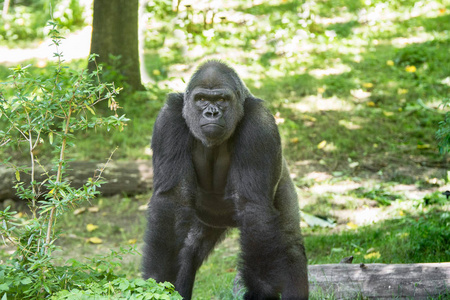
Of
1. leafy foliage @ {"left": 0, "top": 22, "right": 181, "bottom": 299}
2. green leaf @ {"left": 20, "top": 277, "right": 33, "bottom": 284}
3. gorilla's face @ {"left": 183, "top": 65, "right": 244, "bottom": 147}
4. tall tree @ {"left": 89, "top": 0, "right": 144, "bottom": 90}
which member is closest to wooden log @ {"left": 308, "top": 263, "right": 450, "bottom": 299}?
gorilla's face @ {"left": 183, "top": 65, "right": 244, "bottom": 147}

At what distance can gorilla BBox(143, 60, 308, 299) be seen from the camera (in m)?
3.90

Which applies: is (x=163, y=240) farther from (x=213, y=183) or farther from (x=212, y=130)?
(x=212, y=130)

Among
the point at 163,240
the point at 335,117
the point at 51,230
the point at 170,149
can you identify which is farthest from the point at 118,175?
the point at 51,230

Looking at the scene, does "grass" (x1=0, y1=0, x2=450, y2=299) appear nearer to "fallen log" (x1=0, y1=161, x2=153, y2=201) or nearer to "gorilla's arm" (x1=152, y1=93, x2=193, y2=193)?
"fallen log" (x1=0, y1=161, x2=153, y2=201)

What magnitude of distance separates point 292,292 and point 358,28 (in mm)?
9402

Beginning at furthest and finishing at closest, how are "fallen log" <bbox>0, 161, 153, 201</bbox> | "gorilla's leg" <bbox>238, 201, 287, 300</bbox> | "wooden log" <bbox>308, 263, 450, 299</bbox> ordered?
"fallen log" <bbox>0, 161, 153, 201</bbox>
"wooden log" <bbox>308, 263, 450, 299</bbox>
"gorilla's leg" <bbox>238, 201, 287, 300</bbox>

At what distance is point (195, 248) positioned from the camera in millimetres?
4793

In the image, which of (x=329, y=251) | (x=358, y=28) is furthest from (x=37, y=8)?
(x=329, y=251)

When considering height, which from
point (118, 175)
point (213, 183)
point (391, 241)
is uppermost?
point (213, 183)

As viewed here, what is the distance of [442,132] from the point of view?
14.5 ft

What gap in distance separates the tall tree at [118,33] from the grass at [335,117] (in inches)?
25.1

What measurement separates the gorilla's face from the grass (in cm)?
145

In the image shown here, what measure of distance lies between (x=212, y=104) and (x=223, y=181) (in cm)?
71

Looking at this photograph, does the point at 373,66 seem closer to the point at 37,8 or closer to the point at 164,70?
the point at 164,70
